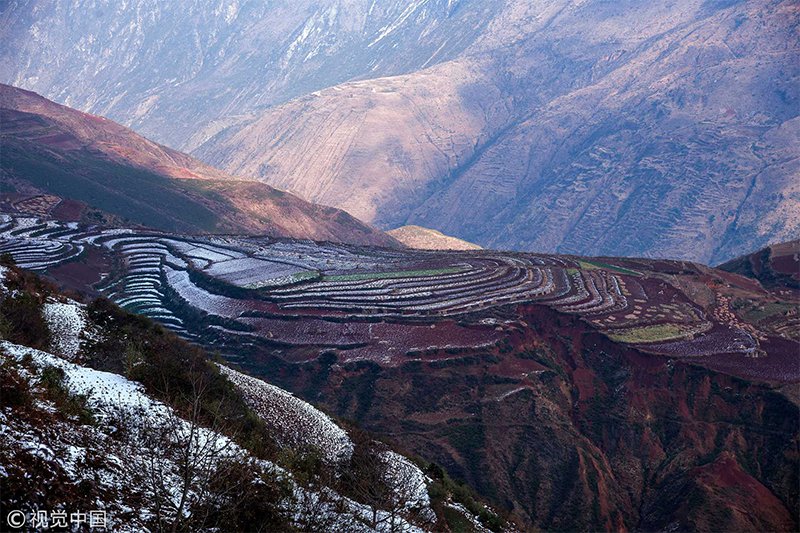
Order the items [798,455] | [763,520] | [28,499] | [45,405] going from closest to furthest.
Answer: [28,499], [45,405], [763,520], [798,455]

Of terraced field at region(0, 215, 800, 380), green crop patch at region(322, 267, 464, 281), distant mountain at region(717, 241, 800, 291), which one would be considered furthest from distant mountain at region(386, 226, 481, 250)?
green crop patch at region(322, 267, 464, 281)

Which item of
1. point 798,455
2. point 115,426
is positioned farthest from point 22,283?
point 798,455

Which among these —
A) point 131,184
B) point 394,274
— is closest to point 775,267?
point 394,274

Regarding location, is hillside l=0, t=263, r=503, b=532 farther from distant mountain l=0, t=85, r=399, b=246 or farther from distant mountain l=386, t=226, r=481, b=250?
distant mountain l=386, t=226, r=481, b=250

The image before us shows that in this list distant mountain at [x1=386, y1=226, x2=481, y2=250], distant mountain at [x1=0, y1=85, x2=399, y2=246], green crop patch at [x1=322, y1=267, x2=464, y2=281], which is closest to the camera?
green crop patch at [x1=322, y1=267, x2=464, y2=281]

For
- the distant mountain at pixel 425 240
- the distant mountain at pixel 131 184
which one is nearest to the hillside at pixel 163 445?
the distant mountain at pixel 131 184

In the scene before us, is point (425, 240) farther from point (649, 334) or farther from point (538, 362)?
point (538, 362)

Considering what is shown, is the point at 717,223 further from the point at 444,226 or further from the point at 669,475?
the point at 669,475
